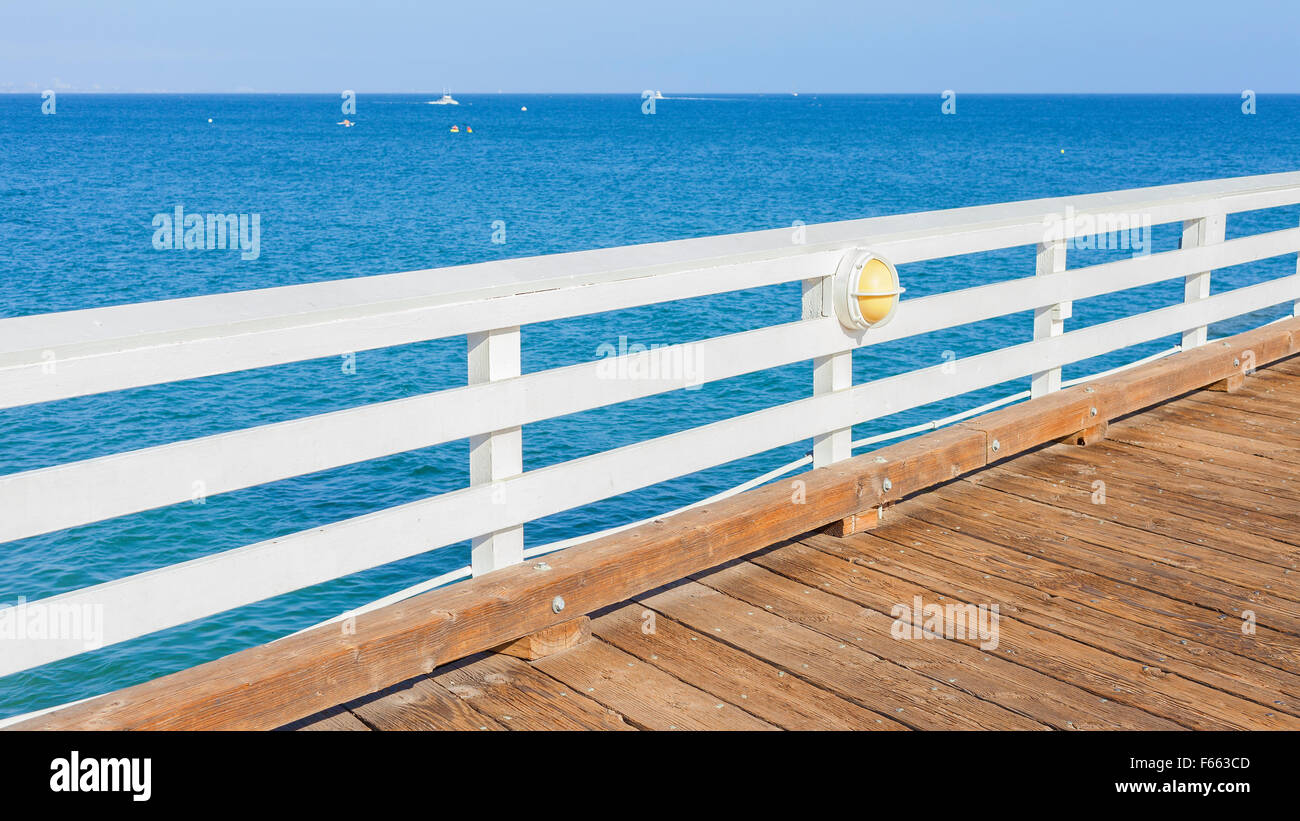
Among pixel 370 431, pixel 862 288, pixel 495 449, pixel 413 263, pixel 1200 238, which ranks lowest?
pixel 413 263

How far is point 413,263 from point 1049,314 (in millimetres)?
31644

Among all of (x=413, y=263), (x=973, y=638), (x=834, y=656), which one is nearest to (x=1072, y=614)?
(x=973, y=638)

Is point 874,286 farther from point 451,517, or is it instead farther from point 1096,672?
point 451,517

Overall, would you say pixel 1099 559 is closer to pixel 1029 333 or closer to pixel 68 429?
pixel 68 429

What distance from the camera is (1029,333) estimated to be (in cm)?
2412

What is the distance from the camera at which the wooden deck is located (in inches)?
117

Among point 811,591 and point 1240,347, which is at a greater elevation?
point 1240,347

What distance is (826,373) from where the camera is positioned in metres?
4.30

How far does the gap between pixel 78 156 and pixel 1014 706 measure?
→ 3868 inches

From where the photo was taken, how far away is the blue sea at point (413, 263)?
13.0 metres

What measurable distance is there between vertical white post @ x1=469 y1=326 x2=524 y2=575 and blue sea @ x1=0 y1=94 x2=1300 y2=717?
768cm
